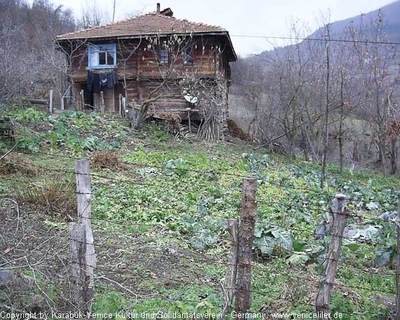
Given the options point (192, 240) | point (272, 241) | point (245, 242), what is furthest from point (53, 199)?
point (245, 242)

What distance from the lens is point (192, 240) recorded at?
5480 millimetres

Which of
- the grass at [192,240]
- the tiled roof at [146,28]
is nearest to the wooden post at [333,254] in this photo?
the grass at [192,240]

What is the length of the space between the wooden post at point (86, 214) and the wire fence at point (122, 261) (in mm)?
51

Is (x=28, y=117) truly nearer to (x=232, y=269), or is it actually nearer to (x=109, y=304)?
(x=109, y=304)

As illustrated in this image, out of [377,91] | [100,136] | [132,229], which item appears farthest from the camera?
[377,91]

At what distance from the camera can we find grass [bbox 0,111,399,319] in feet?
12.5

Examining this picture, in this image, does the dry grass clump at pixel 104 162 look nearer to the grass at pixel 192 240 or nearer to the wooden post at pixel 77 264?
the grass at pixel 192 240

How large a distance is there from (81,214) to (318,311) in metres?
2.00

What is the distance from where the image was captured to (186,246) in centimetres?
534

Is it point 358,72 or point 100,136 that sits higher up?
point 358,72

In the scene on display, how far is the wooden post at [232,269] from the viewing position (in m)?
3.00

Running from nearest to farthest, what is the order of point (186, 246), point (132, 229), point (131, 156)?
point (186, 246)
point (132, 229)
point (131, 156)

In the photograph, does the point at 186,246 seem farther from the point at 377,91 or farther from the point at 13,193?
the point at 377,91

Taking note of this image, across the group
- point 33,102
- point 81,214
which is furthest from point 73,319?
point 33,102
